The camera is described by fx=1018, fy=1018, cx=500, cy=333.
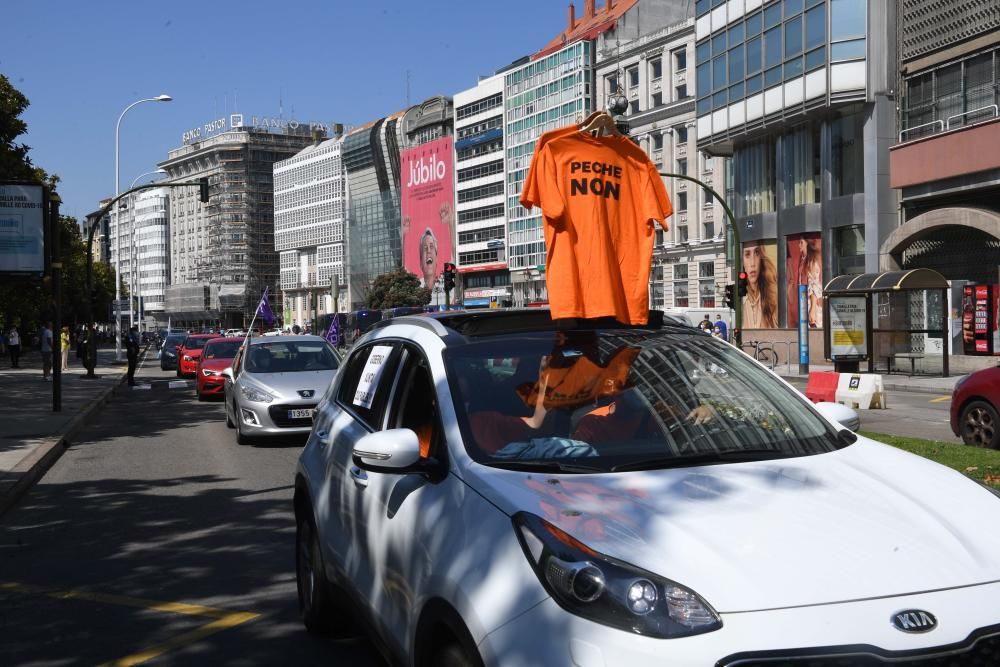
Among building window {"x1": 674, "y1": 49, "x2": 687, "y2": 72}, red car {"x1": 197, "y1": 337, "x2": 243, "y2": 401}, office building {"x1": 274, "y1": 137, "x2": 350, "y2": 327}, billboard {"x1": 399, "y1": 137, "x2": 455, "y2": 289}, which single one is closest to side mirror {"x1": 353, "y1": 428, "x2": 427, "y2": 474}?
red car {"x1": 197, "y1": 337, "x2": 243, "y2": 401}

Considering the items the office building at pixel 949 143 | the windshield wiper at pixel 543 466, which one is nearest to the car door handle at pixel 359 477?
the windshield wiper at pixel 543 466

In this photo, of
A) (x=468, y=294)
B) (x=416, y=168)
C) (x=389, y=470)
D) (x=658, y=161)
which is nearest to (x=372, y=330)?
(x=389, y=470)

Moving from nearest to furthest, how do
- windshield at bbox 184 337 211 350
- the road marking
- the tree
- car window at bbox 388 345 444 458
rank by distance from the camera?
car window at bbox 388 345 444 458, the road marking, windshield at bbox 184 337 211 350, the tree

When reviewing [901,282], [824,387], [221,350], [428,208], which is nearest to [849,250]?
[901,282]

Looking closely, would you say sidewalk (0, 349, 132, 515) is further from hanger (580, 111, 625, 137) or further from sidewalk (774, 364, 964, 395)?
sidewalk (774, 364, 964, 395)

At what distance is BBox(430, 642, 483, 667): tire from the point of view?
111 inches

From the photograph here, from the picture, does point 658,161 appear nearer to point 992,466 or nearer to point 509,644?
point 992,466

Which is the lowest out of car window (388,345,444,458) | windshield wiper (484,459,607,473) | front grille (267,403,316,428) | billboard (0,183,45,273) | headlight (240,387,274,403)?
front grille (267,403,316,428)

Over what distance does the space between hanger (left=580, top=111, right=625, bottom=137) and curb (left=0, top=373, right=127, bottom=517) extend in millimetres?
6637

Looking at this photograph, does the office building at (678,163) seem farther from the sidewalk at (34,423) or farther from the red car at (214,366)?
the sidewalk at (34,423)

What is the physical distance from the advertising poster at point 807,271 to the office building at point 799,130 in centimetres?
5

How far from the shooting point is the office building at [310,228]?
452 feet

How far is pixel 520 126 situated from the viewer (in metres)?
91.9

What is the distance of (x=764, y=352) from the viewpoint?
38.6m
